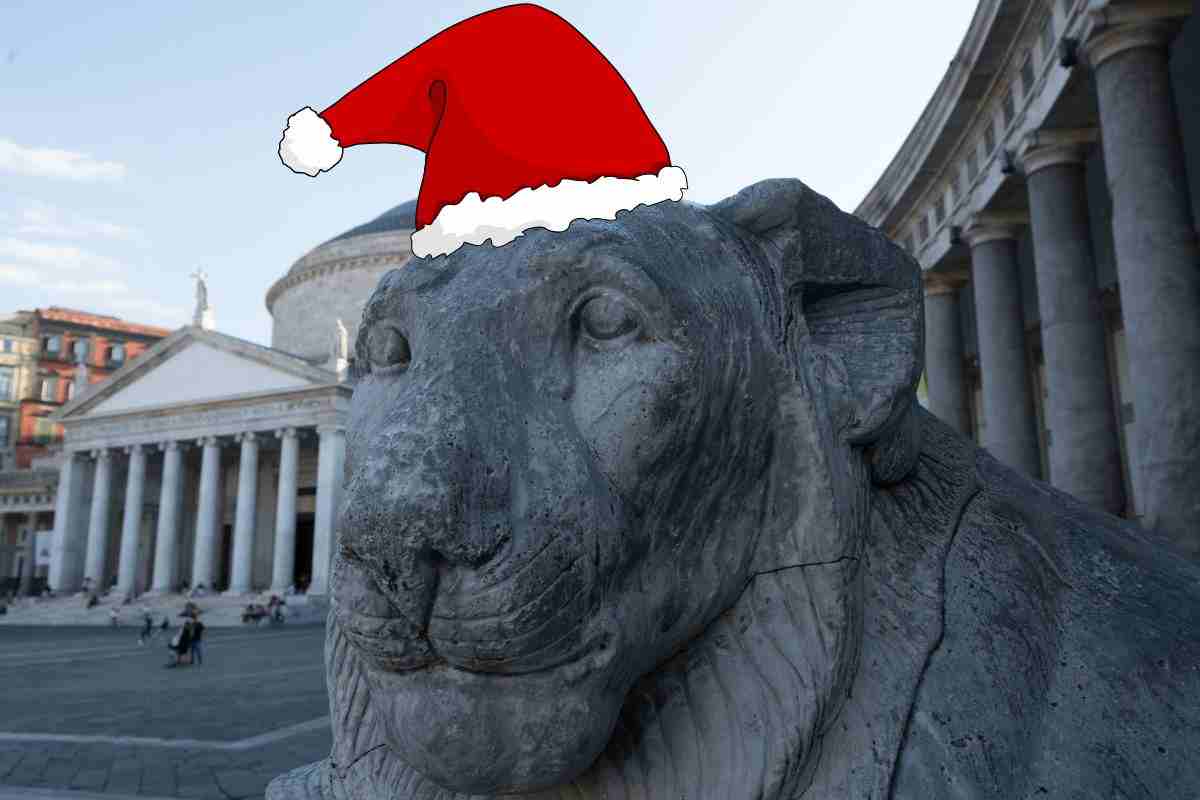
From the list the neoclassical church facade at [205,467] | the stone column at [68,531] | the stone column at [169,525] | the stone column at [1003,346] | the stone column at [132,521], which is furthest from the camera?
the stone column at [68,531]

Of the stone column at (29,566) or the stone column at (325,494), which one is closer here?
the stone column at (325,494)

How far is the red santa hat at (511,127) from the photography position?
1.19m

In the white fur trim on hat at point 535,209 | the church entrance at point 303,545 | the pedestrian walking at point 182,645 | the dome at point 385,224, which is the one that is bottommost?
the pedestrian walking at point 182,645

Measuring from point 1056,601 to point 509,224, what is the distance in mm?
980

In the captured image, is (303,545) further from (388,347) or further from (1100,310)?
(388,347)

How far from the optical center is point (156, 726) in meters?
7.50

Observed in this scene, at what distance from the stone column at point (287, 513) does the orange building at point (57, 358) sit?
28.5 meters

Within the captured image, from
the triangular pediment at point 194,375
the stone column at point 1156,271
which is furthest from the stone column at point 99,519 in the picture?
the stone column at point 1156,271

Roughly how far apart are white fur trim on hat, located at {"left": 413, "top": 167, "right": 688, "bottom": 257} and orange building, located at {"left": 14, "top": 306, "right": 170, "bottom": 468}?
61.6 meters

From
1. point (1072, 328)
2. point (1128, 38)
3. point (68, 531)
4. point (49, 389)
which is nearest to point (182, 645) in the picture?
point (1072, 328)

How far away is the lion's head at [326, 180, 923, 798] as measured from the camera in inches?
35.8

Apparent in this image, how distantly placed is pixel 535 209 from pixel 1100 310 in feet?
38.6

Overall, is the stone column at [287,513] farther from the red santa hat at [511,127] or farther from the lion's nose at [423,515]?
the lion's nose at [423,515]

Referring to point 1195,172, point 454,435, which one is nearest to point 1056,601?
point 454,435
